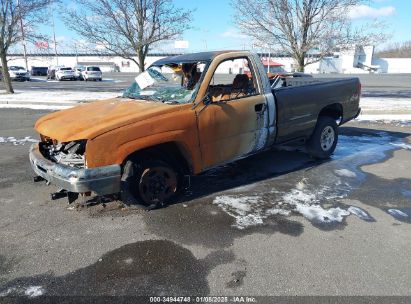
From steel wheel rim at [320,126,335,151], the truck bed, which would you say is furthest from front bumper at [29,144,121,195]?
steel wheel rim at [320,126,335,151]

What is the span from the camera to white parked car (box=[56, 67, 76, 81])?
128ft

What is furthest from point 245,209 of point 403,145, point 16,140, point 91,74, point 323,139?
point 91,74

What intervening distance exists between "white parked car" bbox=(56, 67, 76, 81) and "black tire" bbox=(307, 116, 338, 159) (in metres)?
38.0

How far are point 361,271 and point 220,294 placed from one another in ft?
4.19

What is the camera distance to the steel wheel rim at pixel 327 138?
20.8 ft

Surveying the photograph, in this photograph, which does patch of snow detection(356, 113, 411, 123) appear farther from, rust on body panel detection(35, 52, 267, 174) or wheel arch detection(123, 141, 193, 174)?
wheel arch detection(123, 141, 193, 174)

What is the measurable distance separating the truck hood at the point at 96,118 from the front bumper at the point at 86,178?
0.34 m

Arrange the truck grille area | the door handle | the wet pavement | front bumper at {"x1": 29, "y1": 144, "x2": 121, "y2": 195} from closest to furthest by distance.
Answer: the wet pavement < front bumper at {"x1": 29, "y1": 144, "x2": 121, "y2": 195} < the truck grille area < the door handle

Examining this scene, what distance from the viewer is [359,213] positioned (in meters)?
4.20

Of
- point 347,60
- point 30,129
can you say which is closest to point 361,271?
point 30,129

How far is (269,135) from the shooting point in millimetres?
5199

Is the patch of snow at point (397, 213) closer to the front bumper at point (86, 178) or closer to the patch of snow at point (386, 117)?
the front bumper at point (86, 178)

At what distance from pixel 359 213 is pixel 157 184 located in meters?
2.45

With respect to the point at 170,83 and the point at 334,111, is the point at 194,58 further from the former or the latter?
the point at 334,111
